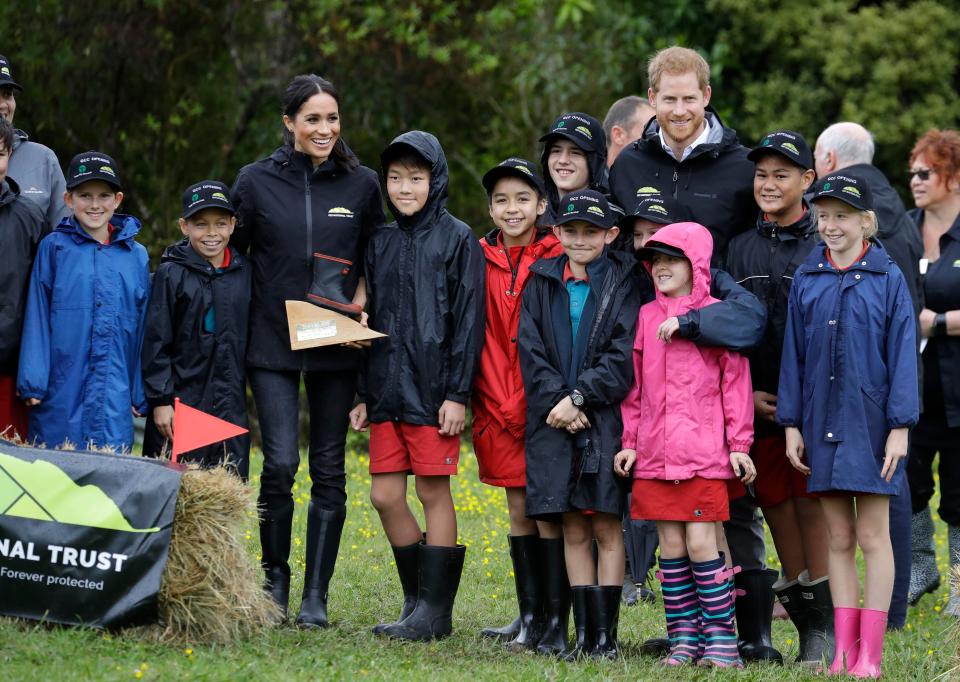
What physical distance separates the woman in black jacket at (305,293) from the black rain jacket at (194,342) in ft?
0.44

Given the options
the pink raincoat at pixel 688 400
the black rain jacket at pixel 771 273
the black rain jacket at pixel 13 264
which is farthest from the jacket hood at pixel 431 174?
the black rain jacket at pixel 13 264

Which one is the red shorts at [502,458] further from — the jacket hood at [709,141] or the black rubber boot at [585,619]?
the jacket hood at [709,141]

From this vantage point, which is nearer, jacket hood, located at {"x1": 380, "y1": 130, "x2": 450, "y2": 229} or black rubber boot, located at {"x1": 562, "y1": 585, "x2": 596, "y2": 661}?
black rubber boot, located at {"x1": 562, "y1": 585, "x2": 596, "y2": 661}

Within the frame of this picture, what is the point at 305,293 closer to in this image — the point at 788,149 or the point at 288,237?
the point at 288,237

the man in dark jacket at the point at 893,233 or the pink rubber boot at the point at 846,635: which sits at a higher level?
the man in dark jacket at the point at 893,233

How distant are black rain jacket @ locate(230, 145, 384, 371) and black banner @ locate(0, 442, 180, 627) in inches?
42.6

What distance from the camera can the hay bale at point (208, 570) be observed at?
536 centimetres

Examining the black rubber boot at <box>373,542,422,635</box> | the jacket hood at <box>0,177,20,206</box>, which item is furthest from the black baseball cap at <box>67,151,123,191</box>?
the black rubber boot at <box>373,542,422,635</box>

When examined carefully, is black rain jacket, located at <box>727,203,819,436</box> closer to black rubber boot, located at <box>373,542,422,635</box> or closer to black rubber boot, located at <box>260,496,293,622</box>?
black rubber boot, located at <box>373,542,422,635</box>

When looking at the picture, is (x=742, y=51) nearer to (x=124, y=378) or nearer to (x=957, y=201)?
(x=957, y=201)

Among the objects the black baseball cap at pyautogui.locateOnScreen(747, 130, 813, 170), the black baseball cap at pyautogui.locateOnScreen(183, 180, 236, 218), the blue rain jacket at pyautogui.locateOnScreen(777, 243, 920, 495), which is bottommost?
the blue rain jacket at pyautogui.locateOnScreen(777, 243, 920, 495)

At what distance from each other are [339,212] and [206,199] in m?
0.61

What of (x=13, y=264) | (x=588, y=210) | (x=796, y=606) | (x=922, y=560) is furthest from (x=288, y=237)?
(x=922, y=560)

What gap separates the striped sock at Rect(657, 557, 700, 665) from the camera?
19.0 ft
